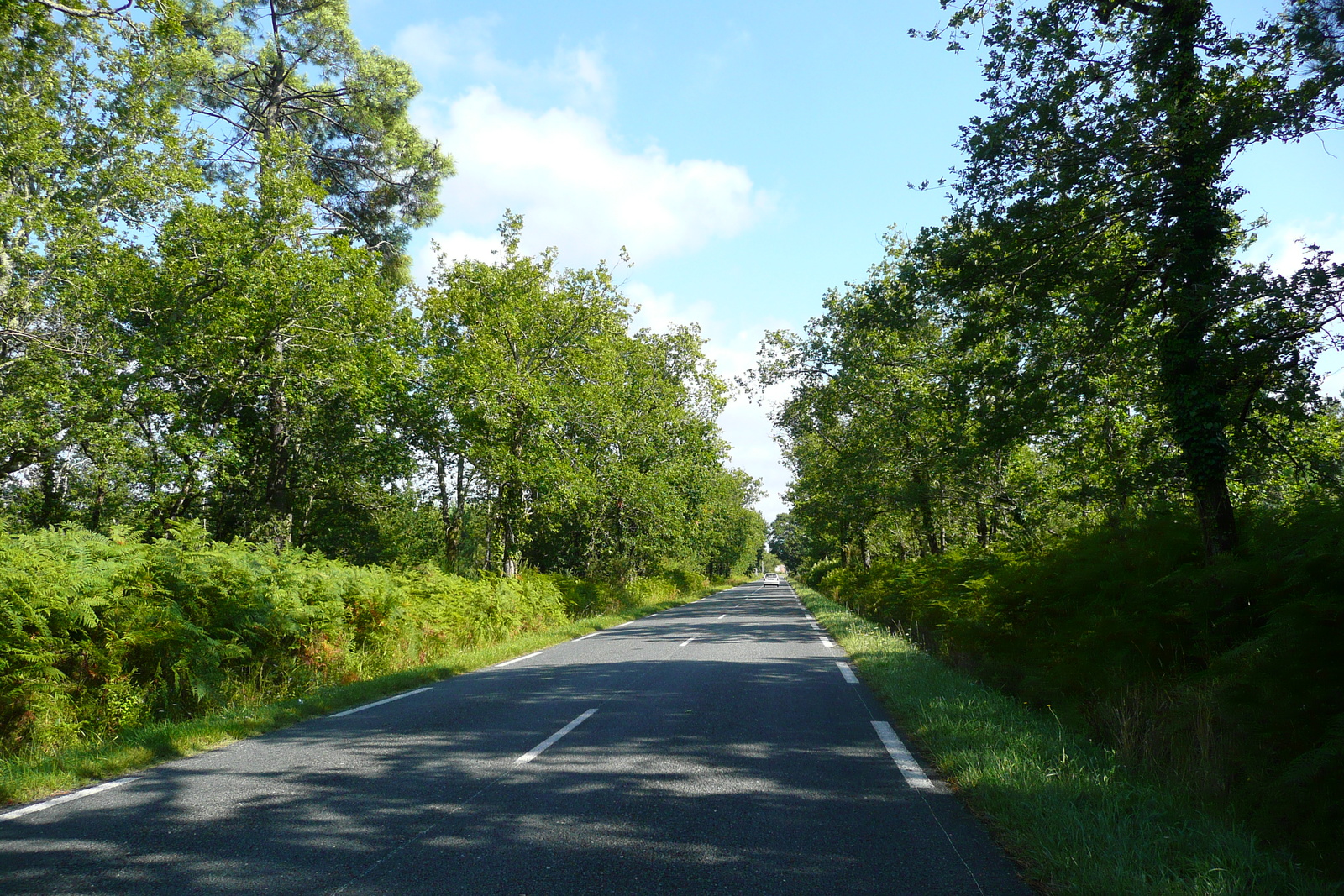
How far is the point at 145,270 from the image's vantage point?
1628cm

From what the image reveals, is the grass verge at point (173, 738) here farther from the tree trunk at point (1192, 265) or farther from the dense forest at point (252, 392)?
the tree trunk at point (1192, 265)

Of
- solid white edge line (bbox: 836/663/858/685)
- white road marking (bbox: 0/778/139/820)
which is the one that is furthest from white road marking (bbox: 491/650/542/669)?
white road marking (bbox: 0/778/139/820)

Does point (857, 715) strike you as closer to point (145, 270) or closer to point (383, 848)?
point (383, 848)

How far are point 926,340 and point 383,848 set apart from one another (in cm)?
1848

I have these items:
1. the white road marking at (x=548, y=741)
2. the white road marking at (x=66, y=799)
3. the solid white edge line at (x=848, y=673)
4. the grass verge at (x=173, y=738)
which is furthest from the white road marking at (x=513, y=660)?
Answer: the white road marking at (x=66, y=799)

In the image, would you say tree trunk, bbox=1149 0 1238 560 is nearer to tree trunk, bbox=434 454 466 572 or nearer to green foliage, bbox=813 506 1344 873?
green foliage, bbox=813 506 1344 873

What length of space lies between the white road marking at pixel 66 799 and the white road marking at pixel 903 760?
5.88 metres

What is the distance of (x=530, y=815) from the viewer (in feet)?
15.3

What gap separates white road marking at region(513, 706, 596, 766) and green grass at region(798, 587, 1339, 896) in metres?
3.28

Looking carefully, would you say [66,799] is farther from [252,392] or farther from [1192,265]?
[252,392]

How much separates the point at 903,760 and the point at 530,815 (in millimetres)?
3207

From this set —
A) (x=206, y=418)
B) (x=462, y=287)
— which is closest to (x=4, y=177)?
(x=206, y=418)

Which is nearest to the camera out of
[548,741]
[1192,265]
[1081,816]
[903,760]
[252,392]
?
[1081,816]

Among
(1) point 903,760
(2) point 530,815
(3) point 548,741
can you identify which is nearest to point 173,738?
(3) point 548,741
